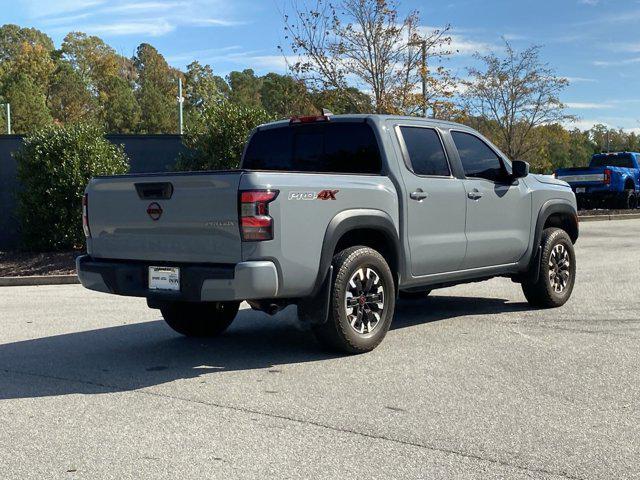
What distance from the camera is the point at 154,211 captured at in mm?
6059

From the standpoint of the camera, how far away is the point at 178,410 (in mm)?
4977

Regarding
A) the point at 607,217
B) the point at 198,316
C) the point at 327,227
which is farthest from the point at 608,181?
the point at 327,227

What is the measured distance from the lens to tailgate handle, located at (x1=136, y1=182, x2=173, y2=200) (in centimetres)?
596

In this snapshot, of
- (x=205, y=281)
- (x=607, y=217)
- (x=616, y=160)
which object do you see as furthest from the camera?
(x=616, y=160)

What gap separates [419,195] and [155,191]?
7.66 ft

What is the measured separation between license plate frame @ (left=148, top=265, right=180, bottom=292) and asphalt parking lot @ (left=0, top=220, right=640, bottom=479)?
65 cm

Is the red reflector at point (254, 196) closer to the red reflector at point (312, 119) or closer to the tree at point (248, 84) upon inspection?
the red reflector at point (312, 119)

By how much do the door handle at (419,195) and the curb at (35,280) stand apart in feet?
23.9

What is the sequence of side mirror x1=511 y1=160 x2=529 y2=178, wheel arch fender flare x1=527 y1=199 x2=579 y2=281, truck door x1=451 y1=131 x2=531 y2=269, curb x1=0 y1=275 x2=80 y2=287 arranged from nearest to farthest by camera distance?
truck door x1=451 y1=131 x2=531 y2=269 < side mirror x1=511 y1=160 x2=529 y2=178 < wheel arch fender flare x1=527 y1=199 x2=579 y2=281 < curb x1=0 y1=275 x2=80 y2=287

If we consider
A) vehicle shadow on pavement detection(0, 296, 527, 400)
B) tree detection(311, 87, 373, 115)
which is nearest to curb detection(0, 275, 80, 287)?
vehicle shadow on pavement detection(0, 296, 527, 400)

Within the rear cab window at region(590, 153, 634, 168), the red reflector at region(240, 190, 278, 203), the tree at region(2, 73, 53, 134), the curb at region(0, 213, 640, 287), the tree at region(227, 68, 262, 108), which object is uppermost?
the tree at region(227, 68, 262, 108)

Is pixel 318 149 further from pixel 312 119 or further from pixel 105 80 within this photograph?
pixel 105 80

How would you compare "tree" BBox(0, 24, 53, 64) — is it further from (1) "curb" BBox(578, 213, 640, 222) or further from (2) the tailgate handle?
(2) the tailgate handle

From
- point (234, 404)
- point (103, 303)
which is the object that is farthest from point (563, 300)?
point (103, 303)
